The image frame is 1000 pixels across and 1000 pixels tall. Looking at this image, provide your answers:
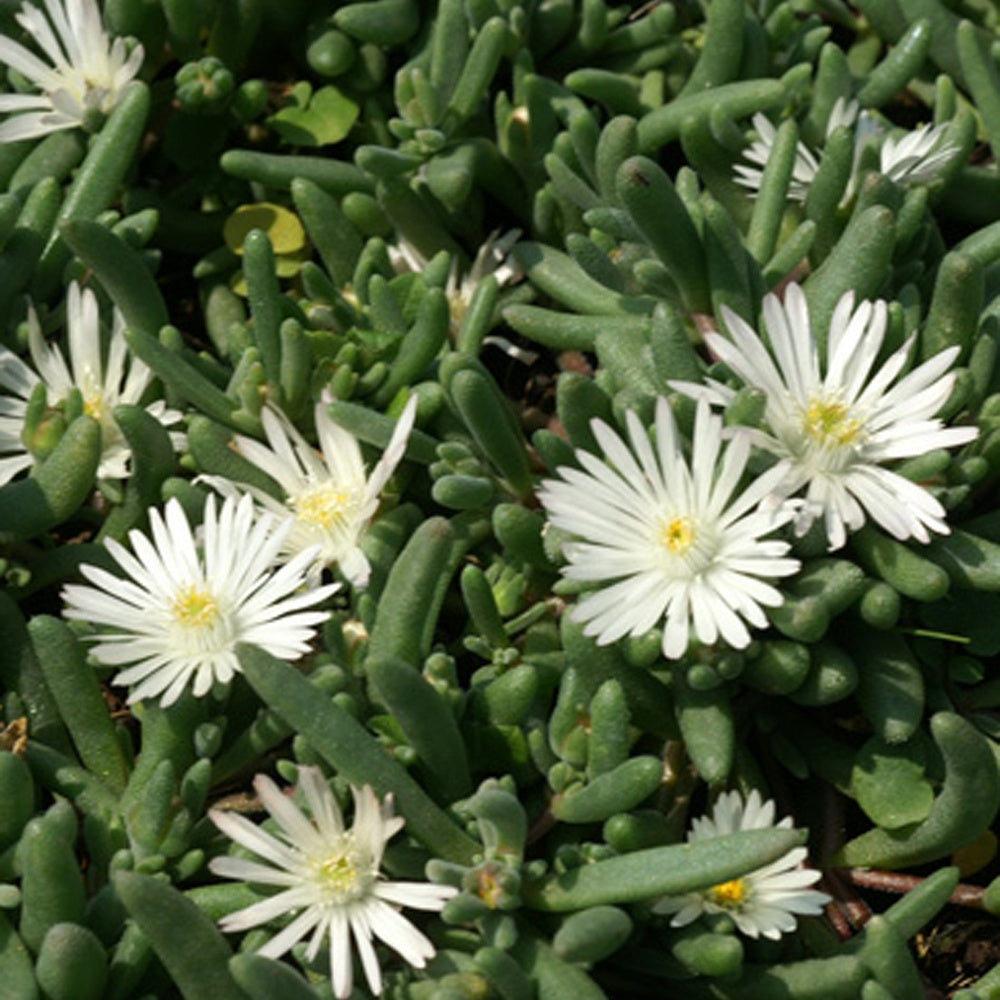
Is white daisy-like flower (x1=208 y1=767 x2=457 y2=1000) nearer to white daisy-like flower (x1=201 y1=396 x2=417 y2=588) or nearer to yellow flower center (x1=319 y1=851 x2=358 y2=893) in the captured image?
yellow flower center (x1=319 y1=851 x2=358 y2=893)

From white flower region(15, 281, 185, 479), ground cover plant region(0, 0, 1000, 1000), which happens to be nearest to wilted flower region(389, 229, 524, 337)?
ground cover plant region(0, 0, 1000, 1000)

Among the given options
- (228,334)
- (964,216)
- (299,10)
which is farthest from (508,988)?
(299,10)

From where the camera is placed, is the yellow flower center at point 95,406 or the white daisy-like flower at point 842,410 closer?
the white daisy-like flower at point 842,410

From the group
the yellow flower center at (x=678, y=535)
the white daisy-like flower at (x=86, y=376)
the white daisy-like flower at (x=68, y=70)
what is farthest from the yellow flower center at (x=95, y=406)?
the yellow flower center at (x=678, y=535)

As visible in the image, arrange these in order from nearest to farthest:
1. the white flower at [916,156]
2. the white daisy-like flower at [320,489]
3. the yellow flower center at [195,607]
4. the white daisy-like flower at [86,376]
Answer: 1. the yellow flower center at [195,607]
2. the white daisy-like flower at [320,489]
3. the white daisy-like flower at [86,376]
4. the white flower at [916,156]

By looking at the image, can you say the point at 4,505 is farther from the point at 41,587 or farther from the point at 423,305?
the point at 423,305

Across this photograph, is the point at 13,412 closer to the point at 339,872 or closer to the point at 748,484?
the point at 339,872

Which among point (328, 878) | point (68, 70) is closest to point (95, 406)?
point (68, 70)

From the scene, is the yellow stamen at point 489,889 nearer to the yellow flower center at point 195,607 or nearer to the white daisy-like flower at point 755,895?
the white daisy-like flower at point 755,895
